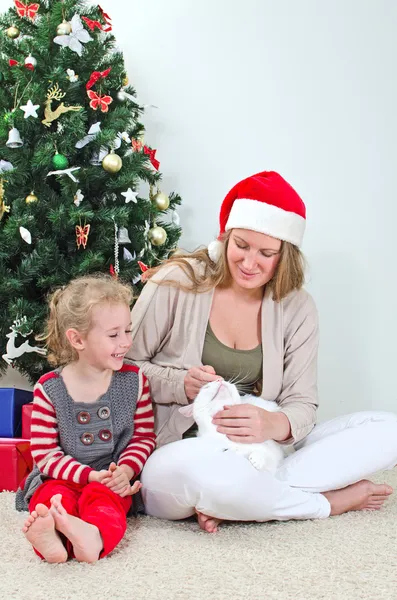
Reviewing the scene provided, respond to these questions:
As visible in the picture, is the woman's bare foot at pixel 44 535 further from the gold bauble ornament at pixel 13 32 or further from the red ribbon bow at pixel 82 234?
the gold bauble ornament at pixel 13 32

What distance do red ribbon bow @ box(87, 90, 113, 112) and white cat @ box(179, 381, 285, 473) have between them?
0.94m

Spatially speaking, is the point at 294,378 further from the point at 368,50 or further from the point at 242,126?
the point at 368,50

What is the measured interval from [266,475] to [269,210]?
0.64m

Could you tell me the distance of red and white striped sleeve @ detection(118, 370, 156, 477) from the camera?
1745mm

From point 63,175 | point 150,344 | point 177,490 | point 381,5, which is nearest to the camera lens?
point 177,490

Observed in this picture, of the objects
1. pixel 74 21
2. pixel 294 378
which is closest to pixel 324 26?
pixel 74 21

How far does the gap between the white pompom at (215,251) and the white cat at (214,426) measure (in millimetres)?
378

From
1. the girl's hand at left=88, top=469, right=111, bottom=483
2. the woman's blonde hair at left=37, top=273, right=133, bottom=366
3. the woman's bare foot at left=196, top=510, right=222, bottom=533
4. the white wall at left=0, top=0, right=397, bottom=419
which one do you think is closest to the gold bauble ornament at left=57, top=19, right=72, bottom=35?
the white wall at left=0, top=0, right=397, bottom=419

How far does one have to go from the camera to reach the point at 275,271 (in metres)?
1.95

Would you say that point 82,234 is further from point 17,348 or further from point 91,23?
point 91,23

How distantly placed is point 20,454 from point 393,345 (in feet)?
4.60

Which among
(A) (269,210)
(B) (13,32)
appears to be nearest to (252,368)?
(A) (269,210)

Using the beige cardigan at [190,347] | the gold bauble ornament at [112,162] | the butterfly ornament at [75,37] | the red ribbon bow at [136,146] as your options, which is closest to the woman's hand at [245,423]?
the beige cardigan at [190,347]

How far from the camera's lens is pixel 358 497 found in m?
1.85
